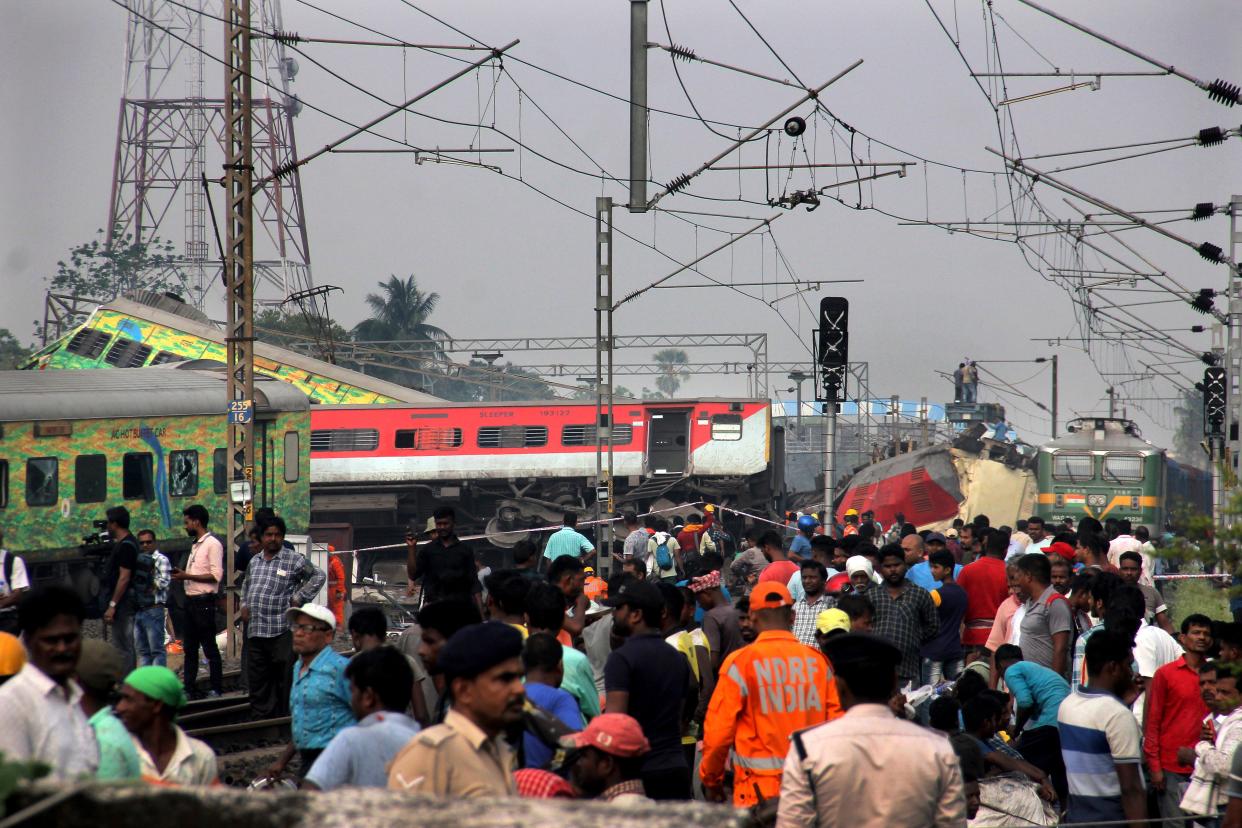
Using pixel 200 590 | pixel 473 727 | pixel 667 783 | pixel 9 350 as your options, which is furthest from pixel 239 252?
pixel 9 350

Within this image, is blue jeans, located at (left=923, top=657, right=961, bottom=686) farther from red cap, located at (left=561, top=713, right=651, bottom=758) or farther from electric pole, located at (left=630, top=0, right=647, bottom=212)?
electric pole, located at (left=630, top=0, right=647, bottom=212)

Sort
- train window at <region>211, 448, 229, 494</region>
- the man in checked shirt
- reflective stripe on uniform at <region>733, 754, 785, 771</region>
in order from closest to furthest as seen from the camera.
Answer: reflective stripe on uniform at <region>733, 754, 785, 771</region>, the man in checked shirt, train window at <region>211, 448, 229, 494</region>

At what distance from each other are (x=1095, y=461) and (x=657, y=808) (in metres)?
34.7

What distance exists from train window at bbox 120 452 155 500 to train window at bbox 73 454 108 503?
33 centimetres

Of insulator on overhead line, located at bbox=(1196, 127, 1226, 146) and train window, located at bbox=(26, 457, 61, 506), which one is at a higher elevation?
insulator on overhead line, located at bbox=(1196, 127, 1226, 146)

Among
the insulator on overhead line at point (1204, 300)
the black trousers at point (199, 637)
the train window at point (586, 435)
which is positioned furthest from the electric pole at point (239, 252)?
the train window at point (586, 435)

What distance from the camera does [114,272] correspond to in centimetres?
7588

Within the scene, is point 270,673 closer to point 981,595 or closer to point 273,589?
point 273,589

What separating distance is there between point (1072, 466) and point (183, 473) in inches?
839

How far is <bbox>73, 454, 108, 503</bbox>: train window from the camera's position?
2367cm

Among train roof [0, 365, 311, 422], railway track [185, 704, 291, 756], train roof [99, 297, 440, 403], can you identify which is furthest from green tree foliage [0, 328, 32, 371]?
railway track [185, 704, 291, 756]

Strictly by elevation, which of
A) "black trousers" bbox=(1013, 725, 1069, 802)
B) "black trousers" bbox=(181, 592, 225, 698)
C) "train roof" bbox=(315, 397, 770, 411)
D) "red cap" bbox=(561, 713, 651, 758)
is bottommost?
"black trousers" bbox=(181, 592, 225, 698)

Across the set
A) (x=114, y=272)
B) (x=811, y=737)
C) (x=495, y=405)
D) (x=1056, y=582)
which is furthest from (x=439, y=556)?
(x=114, y=272)

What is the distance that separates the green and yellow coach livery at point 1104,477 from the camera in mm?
35125
